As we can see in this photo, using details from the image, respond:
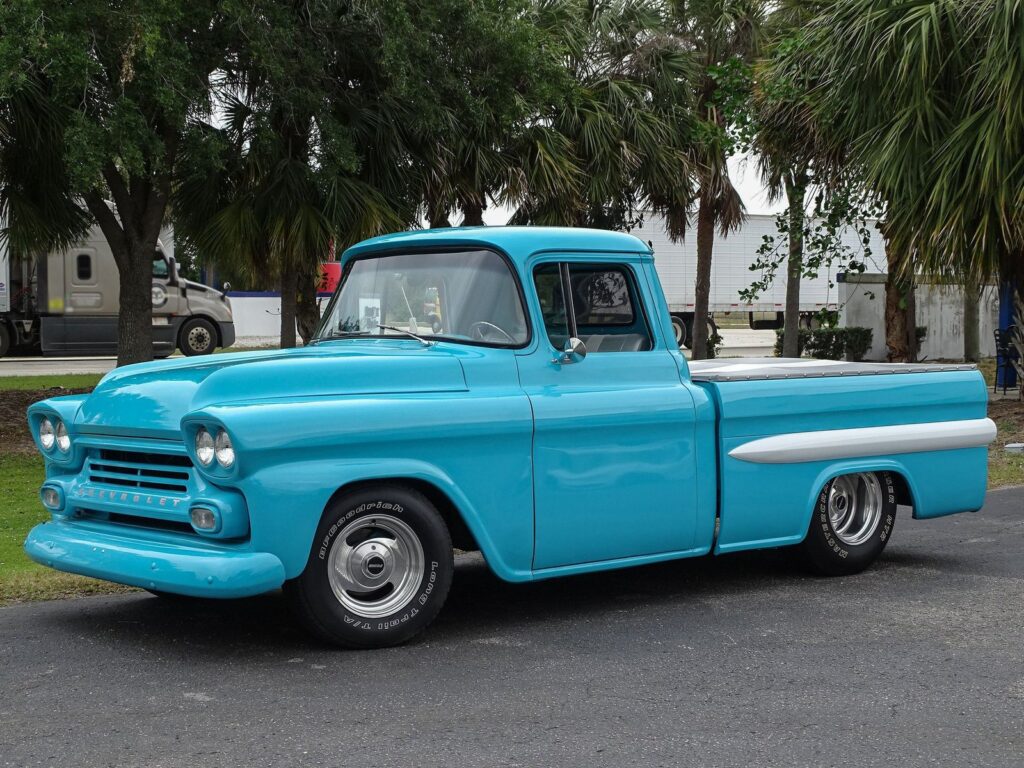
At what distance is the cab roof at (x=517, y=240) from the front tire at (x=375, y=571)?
1.35 meters

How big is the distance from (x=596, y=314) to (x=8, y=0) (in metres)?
7.41

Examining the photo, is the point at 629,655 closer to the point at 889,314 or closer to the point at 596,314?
the point at 596,314

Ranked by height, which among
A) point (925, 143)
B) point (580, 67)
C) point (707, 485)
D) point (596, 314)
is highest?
point (580, 67)

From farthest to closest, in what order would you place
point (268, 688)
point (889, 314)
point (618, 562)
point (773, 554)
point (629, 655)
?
point (889, 314), point (773, 554), point (618, 562), point (629, 655), point (268, 688)

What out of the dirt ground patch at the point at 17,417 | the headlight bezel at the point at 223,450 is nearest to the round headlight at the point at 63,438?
the headlight bezel at the point at 223,450

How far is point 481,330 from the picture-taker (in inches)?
256

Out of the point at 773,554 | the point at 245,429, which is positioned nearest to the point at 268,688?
the point at 245,429

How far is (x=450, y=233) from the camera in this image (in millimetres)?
6770

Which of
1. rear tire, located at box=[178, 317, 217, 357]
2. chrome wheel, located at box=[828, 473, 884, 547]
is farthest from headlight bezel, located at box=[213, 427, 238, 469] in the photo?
rear tire, located at box=[178, 317, 217, 357]

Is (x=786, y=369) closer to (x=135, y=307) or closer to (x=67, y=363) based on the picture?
(x=135, y=307)

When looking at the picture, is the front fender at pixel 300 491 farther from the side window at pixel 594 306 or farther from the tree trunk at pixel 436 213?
the tree trunk at pixel 436 213

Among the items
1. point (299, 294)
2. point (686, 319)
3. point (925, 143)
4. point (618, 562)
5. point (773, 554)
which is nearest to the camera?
point (618, 562)

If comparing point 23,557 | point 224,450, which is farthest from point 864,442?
point 23,557

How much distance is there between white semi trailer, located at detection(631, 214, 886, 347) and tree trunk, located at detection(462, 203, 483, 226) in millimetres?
19358
